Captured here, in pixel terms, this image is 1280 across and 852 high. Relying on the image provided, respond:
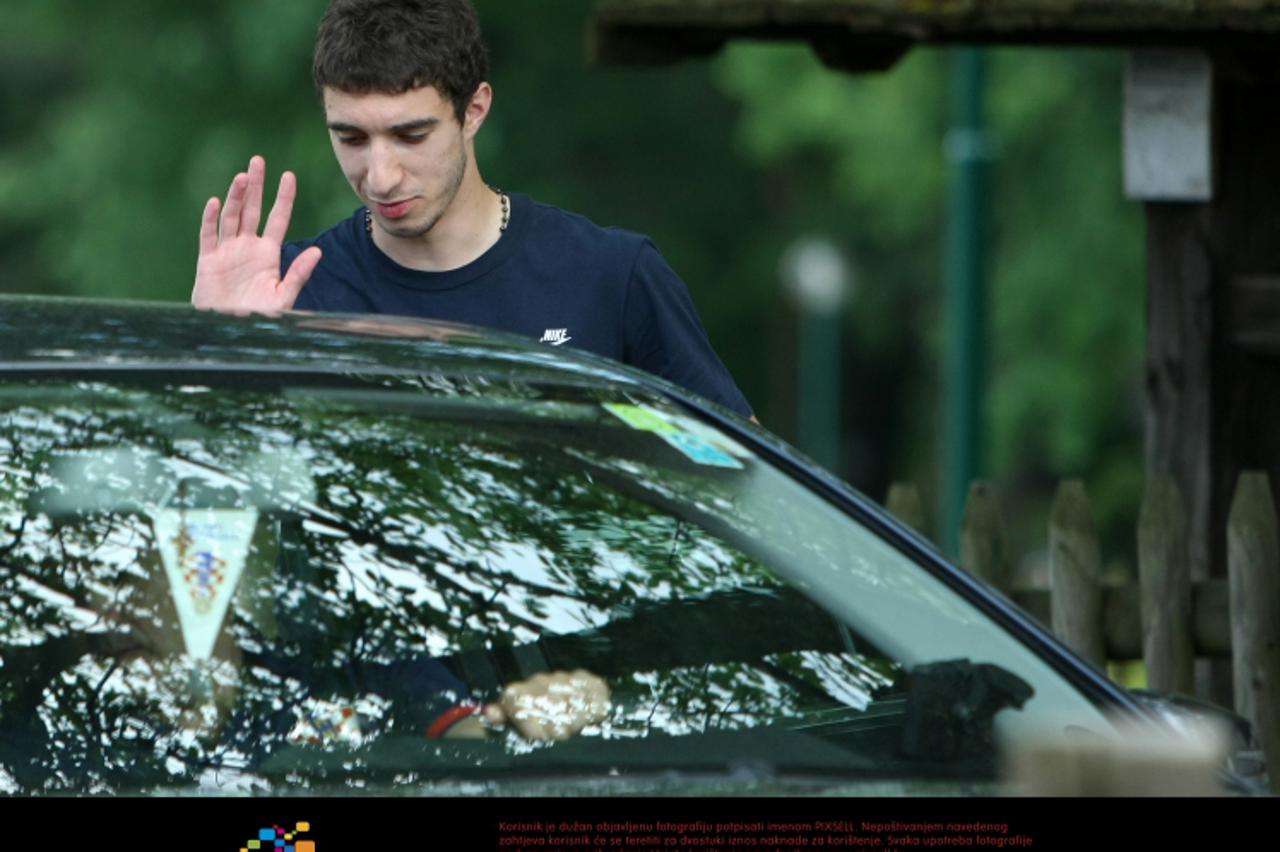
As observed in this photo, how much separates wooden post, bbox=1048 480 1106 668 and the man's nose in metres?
2.55

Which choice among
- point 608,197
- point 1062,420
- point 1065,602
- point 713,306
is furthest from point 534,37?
point 1065,602

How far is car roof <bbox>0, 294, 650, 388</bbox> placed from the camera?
265 centimetres

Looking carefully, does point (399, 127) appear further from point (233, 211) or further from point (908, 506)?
point (908, 506)

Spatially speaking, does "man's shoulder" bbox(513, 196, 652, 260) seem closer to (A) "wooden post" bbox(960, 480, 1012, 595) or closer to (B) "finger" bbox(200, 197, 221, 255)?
(B) "finger" bbox(200, 197, 221, 255)

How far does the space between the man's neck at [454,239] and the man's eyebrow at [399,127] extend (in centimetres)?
13

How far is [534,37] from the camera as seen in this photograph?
64.5ft

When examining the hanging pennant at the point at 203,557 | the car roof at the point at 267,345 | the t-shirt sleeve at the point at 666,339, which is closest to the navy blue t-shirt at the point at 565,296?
the t-shirt sleeve at the point at 666,339

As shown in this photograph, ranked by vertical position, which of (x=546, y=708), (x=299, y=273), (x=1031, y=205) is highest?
(x=1031, y=205)

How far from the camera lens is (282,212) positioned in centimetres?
385

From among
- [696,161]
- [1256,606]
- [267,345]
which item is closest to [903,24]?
[1256,606]

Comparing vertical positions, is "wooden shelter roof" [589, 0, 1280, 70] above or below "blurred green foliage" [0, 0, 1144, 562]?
below

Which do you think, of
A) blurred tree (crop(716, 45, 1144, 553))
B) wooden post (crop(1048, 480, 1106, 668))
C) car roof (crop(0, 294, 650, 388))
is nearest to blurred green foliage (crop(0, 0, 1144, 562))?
blurred tree (crop(716, 45, 1144, 553))

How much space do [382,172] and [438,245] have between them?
181 millimetres
